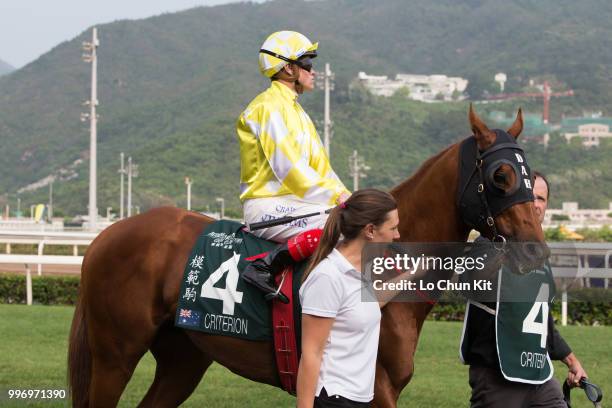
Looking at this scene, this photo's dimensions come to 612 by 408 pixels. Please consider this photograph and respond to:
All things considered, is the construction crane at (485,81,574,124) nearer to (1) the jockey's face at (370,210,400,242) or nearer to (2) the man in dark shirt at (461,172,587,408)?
(2) the man in dark shirt at (461,172,587,408)

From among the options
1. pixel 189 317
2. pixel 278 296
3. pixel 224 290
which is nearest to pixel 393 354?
pixel 278 296

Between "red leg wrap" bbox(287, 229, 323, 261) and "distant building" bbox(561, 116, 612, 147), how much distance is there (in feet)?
337

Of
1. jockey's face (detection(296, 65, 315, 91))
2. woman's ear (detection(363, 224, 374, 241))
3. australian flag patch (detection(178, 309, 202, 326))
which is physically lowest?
australian flag patch (detection(178, 309, 202, 326))

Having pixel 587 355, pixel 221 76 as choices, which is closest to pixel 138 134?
pixel 221 76

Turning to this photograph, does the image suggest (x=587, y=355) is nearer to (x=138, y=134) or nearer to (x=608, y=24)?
(x=138, y=134)

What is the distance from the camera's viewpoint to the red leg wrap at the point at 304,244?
13.1ft

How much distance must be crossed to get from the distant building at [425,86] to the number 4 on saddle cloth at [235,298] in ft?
444

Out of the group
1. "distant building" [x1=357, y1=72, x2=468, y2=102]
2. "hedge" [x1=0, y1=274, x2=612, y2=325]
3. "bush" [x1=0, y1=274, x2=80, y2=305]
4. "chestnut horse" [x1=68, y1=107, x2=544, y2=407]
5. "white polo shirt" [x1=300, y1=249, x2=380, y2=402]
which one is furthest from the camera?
"distant building" [x1=357, y1=72, x2=468, y2=102]

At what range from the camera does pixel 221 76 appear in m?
142

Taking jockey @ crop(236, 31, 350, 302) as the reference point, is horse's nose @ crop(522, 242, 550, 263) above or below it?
below

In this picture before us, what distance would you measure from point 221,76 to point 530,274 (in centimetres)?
14014

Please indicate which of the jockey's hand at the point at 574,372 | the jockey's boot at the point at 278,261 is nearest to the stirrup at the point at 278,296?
the jockey's boot at the point at 278,261

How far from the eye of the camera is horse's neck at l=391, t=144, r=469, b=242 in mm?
4012

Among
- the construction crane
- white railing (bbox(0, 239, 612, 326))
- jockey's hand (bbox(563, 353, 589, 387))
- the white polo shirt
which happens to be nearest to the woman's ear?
the white polo shirt
